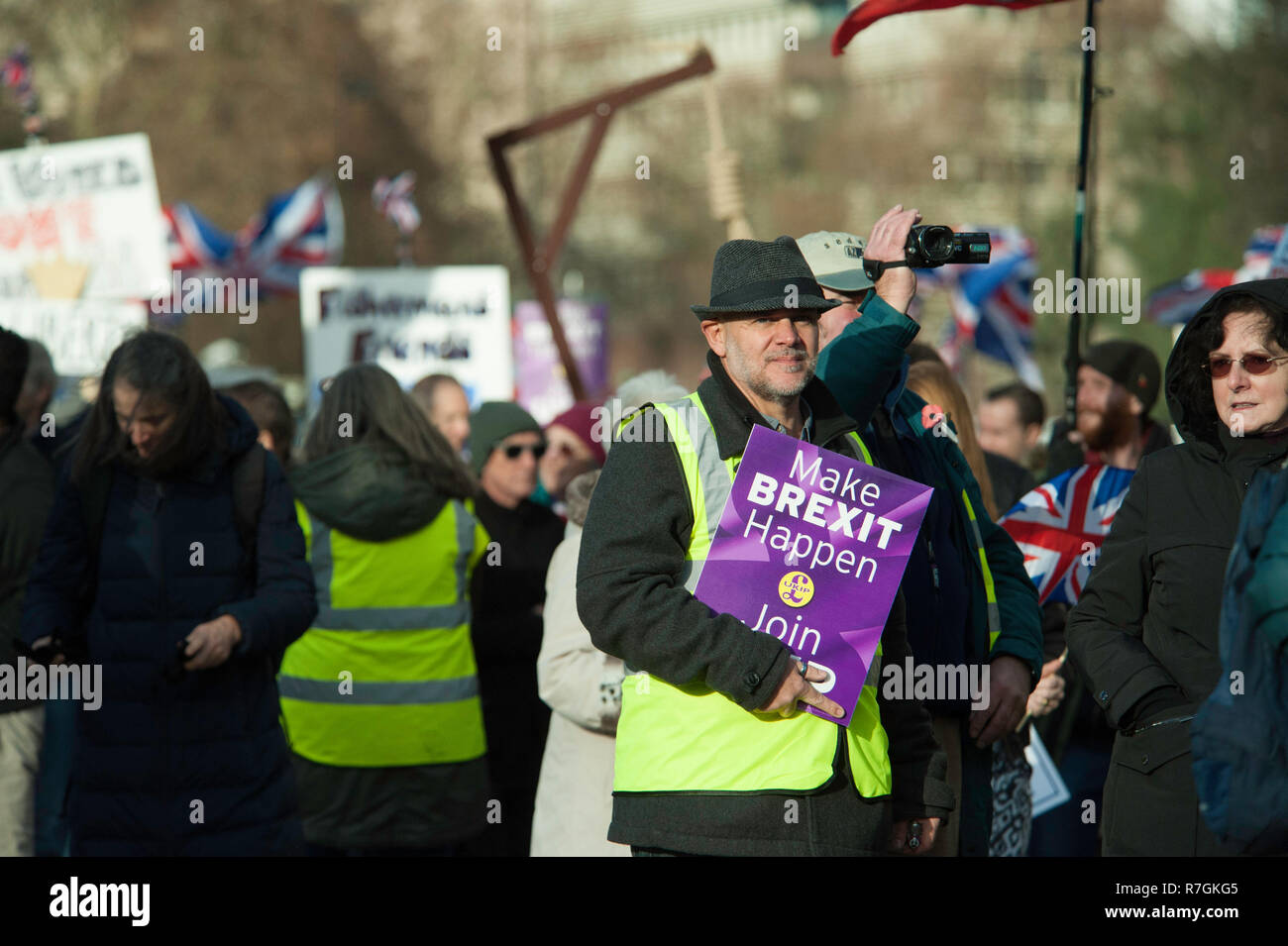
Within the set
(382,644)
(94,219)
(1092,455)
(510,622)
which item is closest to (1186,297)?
(1092,455)

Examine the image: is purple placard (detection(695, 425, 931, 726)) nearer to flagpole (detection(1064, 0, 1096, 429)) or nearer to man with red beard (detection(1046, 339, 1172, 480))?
flagpole (detection(1064, 0, 1096, 429))

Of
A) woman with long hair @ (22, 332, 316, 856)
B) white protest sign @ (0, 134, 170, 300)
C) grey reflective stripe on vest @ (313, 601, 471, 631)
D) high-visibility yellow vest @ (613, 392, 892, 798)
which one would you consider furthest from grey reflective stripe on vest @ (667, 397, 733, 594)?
white protest sign @ (0, 134, 170, 300)

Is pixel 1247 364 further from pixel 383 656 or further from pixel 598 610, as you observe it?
pixel 383 656

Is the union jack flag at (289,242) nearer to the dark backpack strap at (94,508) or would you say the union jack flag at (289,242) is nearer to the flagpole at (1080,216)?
the flagpole at (1080,216)

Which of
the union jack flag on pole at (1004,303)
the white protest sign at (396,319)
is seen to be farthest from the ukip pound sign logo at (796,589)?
the union jack flag on pole at (1004,303)

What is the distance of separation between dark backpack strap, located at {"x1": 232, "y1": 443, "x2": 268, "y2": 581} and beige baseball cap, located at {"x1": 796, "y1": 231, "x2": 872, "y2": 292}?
1766 mm

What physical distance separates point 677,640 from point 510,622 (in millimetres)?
2961

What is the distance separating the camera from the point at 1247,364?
386 cm

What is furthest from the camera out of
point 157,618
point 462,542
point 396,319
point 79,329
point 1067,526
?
point 396,319

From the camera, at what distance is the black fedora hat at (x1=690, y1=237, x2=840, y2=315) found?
3648 millimetres

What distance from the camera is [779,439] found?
3.58 metres

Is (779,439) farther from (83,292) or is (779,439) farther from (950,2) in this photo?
(83,292)

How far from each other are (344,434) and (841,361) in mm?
2443
